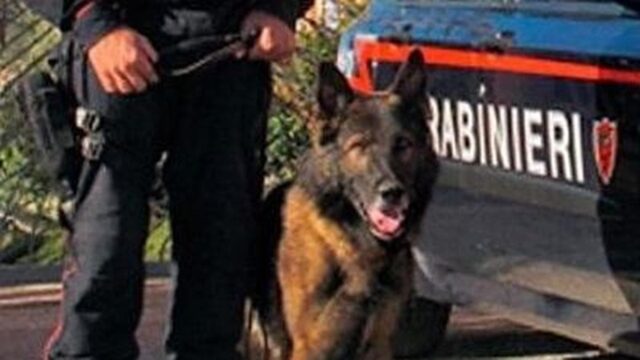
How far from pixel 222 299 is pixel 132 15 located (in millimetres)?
689

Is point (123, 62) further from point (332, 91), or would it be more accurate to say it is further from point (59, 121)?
point (332, 91)

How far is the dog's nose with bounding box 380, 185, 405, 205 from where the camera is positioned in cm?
453

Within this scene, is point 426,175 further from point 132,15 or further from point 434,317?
point 434,317

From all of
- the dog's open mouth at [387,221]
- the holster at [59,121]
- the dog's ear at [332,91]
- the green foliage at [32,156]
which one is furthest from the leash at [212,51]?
the green foliage at [32,156]

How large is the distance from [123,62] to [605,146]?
4.65 ft

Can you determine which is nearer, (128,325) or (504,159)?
(128,325)

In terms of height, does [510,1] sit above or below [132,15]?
below

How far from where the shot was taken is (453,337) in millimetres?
6945

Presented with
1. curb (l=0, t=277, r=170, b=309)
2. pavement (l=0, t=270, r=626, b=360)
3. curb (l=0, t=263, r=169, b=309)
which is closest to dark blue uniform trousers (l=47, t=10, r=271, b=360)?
pavement (l=0, t=270, r=626, b=360)

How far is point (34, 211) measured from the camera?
30.6 feet

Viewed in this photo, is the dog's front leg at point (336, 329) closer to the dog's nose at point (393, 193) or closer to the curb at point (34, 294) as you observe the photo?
the dog's nose at point (393, 193)

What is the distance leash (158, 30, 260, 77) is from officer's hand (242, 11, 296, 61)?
17 millimetres

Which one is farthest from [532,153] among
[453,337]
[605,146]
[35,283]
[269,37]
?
[35,283]

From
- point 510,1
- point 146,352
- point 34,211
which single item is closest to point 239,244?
point 510,1
